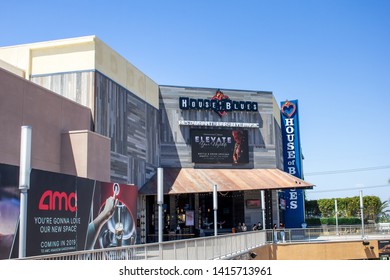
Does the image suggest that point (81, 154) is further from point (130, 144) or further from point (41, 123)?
point (130, 144)

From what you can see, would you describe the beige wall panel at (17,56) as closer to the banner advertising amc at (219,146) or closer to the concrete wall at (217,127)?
the concrete wall at (217,127)

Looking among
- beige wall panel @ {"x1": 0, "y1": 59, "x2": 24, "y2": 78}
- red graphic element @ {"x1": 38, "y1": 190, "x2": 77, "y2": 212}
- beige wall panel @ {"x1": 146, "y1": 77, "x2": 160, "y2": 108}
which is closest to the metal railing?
red graphic element @ {"x1": 38, "y1": 190, "x2": 77, "y2": 212}

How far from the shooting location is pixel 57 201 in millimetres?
17688

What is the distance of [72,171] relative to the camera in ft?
75.4

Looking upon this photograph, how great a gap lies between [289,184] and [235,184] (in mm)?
3918

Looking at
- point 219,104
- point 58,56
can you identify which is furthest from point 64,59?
point 219,104

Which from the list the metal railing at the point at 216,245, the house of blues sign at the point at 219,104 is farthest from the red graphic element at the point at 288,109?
the metal railing at the point at 216,245

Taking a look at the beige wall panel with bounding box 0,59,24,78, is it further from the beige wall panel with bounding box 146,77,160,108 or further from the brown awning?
the brown awning

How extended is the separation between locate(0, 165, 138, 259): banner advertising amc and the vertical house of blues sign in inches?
896

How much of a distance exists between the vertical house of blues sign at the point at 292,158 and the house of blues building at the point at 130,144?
5.0 inches

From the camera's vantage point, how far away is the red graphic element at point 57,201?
55.2 feet

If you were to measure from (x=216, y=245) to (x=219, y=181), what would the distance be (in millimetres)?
16953

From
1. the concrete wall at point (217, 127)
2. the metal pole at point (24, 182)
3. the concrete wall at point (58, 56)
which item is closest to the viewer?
the metal pole at point (24, 182)
